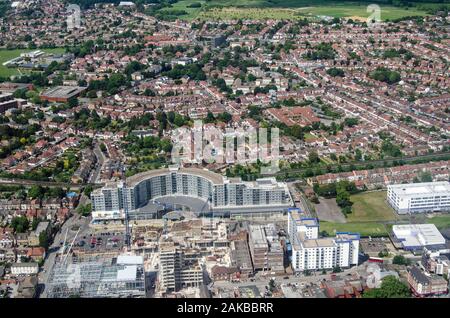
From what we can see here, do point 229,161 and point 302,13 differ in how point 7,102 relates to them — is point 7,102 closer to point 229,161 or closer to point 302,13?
point 229,161

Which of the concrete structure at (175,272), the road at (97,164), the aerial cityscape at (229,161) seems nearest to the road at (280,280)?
the aerial cityscape at (229,161)

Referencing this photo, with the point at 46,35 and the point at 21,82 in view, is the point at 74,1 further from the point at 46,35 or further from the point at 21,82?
the point at 21,82

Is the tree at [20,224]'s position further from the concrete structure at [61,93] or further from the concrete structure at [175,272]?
the concrete structure at [61,93]

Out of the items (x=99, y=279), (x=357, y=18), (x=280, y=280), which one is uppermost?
(x=357, y=18)

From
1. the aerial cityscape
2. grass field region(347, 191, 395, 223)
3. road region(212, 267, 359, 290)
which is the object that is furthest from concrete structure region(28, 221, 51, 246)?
grass field region(347, 191, 395, 223)

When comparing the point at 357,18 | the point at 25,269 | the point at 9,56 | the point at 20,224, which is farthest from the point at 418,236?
the point at 357,18

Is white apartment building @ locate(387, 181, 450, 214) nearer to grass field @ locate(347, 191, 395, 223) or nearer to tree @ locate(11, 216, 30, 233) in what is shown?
grass field @ locate(347, 191, 395, 223)
